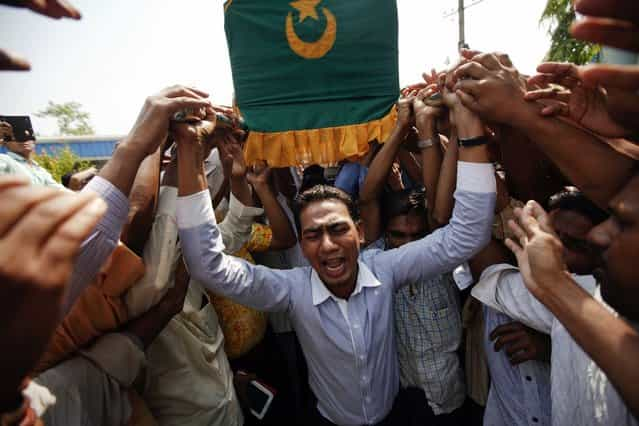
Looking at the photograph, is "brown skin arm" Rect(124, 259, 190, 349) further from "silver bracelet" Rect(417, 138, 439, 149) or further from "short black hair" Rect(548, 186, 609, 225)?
"short black hair" Rect(548, 186, 609, 225)

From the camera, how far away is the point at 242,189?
2.11 m

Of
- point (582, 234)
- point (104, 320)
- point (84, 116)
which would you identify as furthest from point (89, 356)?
point (84, 116)

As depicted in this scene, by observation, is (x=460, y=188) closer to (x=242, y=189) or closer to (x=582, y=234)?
(x=582, y=234)

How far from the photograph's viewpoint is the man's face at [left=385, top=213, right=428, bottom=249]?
2.10m

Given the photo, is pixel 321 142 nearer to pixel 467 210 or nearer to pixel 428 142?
pixel 428 142

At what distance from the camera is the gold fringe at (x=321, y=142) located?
2047 mm

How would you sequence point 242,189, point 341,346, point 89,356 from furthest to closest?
point 242,189 → point 341,346 → point 89,356

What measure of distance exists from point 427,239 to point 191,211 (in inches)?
41.5

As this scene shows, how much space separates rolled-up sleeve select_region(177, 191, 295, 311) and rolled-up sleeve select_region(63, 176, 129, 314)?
0.23m

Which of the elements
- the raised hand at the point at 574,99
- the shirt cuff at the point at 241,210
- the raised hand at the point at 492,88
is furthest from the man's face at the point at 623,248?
the shirt cuff at the point at 241,210

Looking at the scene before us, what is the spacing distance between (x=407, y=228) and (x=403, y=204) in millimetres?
145

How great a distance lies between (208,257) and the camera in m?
1.39

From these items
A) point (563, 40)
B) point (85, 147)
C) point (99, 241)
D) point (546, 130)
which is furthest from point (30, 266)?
point (85, 147)

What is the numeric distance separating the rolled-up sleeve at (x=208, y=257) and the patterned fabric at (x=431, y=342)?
863 millimetres
